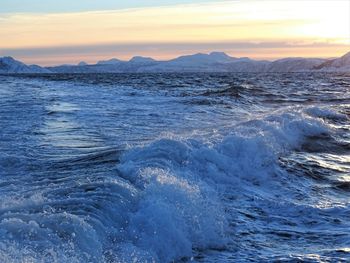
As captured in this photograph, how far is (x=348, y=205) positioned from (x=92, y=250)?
189 inches

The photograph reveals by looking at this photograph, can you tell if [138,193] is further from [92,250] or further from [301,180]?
[301,180]

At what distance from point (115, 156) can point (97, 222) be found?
14.4 feet

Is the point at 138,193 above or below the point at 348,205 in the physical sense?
above

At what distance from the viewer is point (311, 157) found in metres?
12.7

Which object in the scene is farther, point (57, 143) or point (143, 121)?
point (143, 121)

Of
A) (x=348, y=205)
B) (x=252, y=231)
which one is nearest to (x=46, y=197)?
(x=252, y=231)

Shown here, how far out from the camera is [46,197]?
6.91m

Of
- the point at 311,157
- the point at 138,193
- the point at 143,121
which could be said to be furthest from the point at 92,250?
the point at 143,121

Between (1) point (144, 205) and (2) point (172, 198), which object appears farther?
(2) point (172, 198)

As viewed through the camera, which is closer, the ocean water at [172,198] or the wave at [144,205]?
the wave at [144,205]

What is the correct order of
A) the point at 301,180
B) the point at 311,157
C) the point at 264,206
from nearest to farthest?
the point at 264,206 < the point at 301,180 < the point at 311,157

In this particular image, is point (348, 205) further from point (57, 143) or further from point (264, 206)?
point (57, 143)

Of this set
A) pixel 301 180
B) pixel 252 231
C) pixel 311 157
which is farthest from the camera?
pixel 311 157

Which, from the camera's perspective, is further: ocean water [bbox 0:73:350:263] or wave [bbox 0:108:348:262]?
ocean water [bbox 0:73:350:263]
